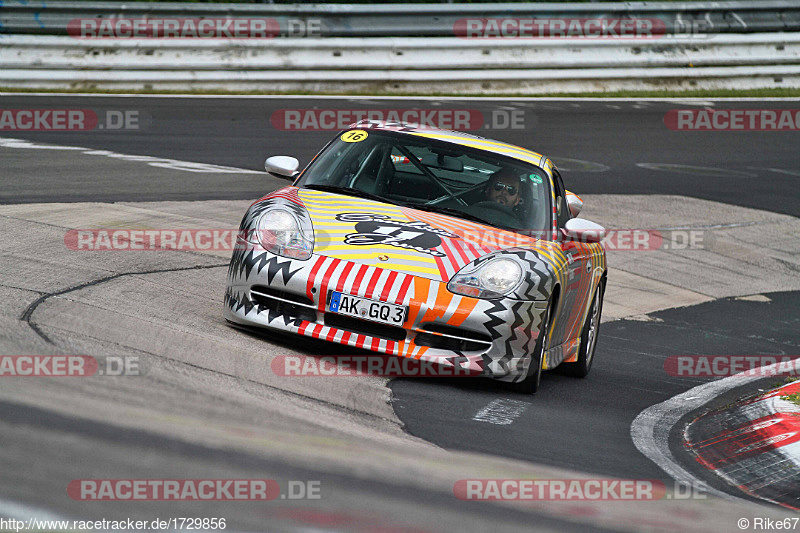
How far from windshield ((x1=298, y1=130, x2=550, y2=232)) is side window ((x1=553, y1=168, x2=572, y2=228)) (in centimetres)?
15

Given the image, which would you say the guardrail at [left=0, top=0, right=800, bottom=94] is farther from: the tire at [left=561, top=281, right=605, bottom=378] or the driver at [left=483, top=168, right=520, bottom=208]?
the driver at [left=483, top=168, right=520, bottom=208]

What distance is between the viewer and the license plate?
5.97 meters

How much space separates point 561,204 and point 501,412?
2105 mm

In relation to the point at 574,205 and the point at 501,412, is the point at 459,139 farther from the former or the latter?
the point at 501,412

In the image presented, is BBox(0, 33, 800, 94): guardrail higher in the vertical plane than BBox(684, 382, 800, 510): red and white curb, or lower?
higher

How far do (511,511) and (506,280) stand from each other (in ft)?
9.82

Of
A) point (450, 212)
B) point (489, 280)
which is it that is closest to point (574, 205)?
point (450, 212)

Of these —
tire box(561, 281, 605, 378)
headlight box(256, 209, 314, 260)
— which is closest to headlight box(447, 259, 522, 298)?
Result: headlight box(256, 209, 314, 260)

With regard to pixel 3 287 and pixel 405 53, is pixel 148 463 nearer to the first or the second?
pixel 3 287

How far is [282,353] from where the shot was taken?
19.9 feet

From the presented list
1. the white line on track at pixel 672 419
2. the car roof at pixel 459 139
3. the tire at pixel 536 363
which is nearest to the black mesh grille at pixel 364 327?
the tire at pixel 536 363

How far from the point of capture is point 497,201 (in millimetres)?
7172

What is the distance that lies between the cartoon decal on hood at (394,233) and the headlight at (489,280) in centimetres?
21

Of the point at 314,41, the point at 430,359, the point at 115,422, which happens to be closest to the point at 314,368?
the point at 430,359
